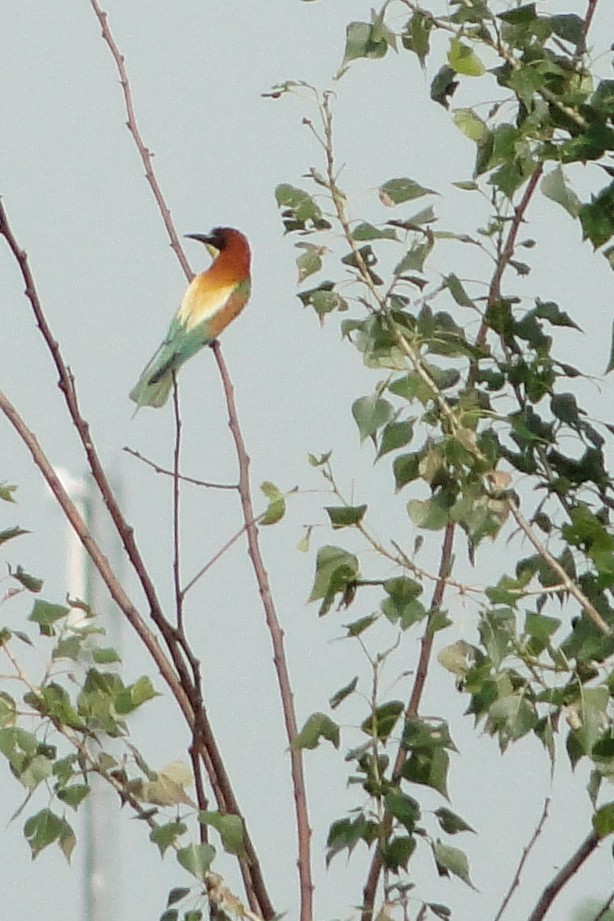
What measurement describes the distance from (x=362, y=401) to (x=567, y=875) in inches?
17.1

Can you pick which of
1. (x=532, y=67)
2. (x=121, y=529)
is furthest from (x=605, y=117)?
(x=121, y=529)

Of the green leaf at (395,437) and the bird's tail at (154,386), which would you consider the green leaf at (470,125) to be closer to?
the green leaf at (395,437)

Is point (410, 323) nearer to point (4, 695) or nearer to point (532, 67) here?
point (532, 67)

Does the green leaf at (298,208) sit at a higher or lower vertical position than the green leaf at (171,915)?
higher

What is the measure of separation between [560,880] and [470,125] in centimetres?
65

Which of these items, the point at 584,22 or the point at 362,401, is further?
the point at 584,22

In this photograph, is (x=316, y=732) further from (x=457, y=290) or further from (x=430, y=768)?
(x=457, y=290)

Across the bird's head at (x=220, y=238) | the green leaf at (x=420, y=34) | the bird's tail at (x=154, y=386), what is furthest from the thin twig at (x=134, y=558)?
the bird's head at (x=220, y=238)

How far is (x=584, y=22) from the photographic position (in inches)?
50.7

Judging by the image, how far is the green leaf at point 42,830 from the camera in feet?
3.97

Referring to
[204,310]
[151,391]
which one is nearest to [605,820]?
[151,391]

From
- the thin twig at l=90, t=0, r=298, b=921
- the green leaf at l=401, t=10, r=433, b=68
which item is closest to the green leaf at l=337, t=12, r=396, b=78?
the green leaf at l=401, t=10, r=433, b=68

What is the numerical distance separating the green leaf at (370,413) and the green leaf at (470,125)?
24 cm

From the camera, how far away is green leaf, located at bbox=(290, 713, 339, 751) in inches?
44.9
